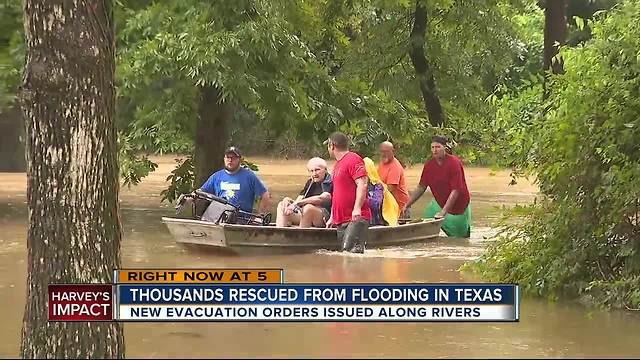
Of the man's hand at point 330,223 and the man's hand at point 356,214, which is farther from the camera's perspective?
the man's hand at point 330,223

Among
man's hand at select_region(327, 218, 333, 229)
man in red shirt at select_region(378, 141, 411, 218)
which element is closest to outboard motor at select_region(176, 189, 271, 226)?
man's hand at select_region(327, 218, 333, 229)

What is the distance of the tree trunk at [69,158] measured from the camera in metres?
6.89

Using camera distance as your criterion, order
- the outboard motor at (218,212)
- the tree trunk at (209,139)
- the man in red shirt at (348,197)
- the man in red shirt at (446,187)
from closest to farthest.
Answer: the man in red shirt at (348,197), the outboard motor at (218,212), the man in red shirt at (446,187), the tree trunk at (209,139)

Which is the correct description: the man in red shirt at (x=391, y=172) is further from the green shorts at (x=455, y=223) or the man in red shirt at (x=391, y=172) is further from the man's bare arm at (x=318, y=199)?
the man's bare arm at (x=318, y=199)

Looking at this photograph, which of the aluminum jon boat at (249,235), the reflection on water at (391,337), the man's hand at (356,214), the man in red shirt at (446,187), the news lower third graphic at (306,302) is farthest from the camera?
the man in red shirt at (446,187)

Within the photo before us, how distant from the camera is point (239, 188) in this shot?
1598 cm

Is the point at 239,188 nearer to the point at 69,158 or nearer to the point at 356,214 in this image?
the point at 356,214

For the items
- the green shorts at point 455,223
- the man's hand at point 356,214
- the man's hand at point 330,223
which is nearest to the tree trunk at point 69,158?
the man's hand at point 356,214

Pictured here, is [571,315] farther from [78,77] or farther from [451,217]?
[451,217]

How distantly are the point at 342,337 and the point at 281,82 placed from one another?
11014 mm

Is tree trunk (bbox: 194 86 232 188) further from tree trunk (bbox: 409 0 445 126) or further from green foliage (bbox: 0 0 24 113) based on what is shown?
tree trunk (bbox: 409 0 445 126)

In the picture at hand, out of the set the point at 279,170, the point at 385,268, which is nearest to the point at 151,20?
the point at 385,268

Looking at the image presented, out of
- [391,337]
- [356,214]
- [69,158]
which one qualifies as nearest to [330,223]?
[356,214]

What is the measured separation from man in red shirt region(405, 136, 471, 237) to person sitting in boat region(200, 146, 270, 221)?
3.07 metres
